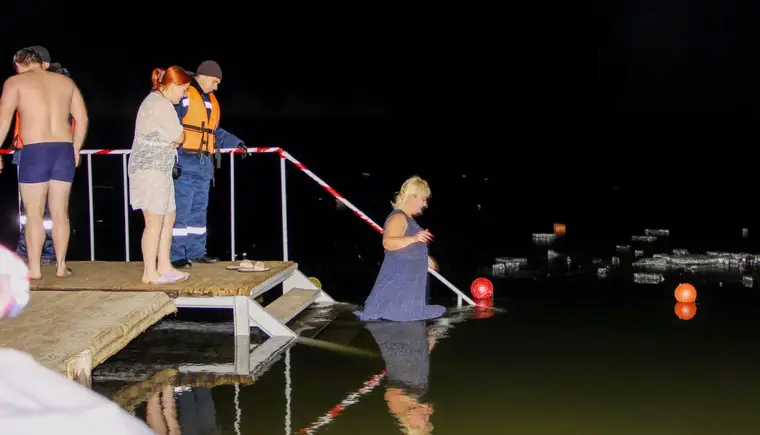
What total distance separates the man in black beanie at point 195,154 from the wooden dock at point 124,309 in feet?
1.11

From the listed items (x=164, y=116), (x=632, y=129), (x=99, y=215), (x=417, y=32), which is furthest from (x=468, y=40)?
(x=164, y=116)

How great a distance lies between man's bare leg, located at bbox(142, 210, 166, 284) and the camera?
7.10 metres

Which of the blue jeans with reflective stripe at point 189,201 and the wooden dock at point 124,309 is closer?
the wooden dock at point 124,309

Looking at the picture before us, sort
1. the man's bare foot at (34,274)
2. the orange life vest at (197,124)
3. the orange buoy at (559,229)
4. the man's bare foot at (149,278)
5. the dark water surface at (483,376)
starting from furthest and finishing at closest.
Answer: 1. the orange buoy at (559,229)
2. the orange life vest at (197,124)
3. the man's bare foot at (34,274)
4. the man's bare foot at (149,278)
5. the dark water surface at (483,376)

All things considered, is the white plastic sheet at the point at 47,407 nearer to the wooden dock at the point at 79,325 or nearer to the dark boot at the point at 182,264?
the wooden dock at the point at 79,325

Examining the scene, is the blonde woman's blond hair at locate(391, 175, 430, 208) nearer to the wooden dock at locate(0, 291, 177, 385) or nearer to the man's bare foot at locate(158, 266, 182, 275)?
the man's bare foot at locate(158, 266, 182, 275)

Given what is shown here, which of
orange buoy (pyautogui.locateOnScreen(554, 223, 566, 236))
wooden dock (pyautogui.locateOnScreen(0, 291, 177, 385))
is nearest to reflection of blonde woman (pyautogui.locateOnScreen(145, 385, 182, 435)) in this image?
wooden dock (pyautogui.locateOnScreen(0, 291, 177, 385))

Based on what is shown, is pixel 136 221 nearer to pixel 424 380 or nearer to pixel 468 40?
pixel 424 380

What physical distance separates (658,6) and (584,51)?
3.88m

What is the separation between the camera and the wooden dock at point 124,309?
18.5ft

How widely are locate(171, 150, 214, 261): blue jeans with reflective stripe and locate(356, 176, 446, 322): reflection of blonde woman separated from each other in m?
1.60

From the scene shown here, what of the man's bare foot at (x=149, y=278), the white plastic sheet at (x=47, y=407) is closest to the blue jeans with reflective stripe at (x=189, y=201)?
the man's bare foot at (x=149, y=278)

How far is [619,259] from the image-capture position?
12.1 meters

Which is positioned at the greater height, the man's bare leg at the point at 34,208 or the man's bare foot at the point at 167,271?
the man's bare leg at the point at 34,208
